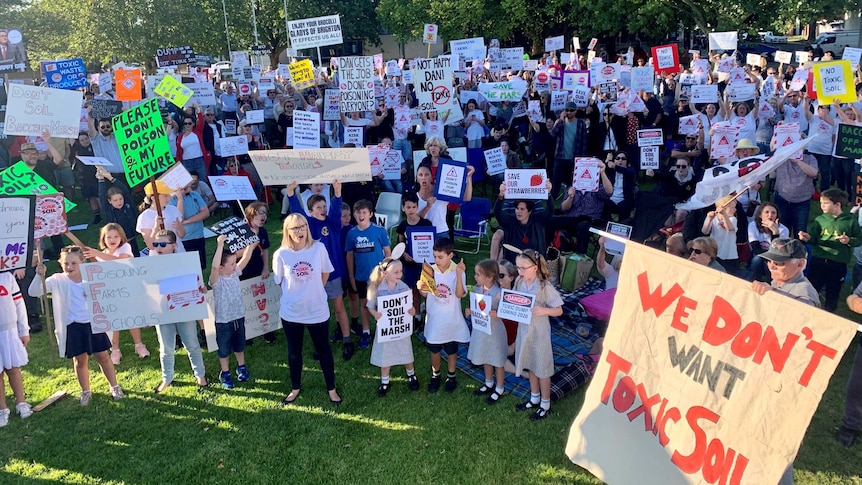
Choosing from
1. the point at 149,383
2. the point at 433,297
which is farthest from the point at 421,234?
the point at 149,383

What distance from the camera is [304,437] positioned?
5988 mm

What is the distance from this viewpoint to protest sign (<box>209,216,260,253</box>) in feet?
21.6

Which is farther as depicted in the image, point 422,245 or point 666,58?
point 666,58

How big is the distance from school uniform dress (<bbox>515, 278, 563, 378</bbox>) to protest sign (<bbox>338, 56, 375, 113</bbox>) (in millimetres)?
8550

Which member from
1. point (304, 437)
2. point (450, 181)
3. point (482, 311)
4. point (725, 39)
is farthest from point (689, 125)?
point (304, 437)

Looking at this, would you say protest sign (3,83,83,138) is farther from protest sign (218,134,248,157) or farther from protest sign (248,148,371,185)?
protest sign (248,148,371,185)

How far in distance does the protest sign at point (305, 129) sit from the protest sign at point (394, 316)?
5633 millimetres

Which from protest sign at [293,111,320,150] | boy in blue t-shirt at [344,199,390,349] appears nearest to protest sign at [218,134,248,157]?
protest sign at [293,111,320,150]

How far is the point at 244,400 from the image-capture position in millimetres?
6684

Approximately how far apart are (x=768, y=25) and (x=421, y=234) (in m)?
31.0

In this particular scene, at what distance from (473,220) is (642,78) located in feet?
24.6

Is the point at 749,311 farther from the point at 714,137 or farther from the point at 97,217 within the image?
the point at 97,217

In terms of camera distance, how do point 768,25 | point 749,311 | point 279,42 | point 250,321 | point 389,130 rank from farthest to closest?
point 279,42 < point 768,25 < point 389,130 < point 250,321 < point 749,311

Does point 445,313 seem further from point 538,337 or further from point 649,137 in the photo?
point 649,137
